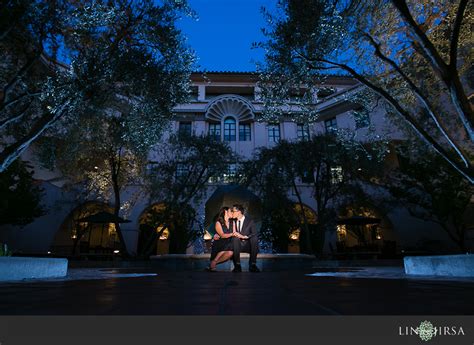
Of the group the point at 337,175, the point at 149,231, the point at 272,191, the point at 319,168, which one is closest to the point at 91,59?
the point at 272,191

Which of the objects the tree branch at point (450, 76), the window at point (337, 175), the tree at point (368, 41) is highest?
the tree at point (368, 41)

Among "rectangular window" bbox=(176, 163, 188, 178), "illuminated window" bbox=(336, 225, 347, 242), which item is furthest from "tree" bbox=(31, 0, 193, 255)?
"illuminated window" bbox=(336, 225, 347, 242)

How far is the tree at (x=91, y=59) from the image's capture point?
8664 mm

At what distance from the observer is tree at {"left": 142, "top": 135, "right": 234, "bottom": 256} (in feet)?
64.8

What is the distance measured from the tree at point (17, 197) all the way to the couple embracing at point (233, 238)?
13631 mm

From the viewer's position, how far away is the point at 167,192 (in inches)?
787

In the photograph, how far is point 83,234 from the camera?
930 inches

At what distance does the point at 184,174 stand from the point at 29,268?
14.5 m

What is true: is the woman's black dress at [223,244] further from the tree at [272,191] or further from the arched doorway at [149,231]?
the arched doorway at [149,231]

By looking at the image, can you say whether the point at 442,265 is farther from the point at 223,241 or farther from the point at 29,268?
the point at 29,268

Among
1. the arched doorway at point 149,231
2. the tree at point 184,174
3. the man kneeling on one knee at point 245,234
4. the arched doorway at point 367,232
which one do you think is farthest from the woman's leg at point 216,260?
the arched doorway at point 149,231
